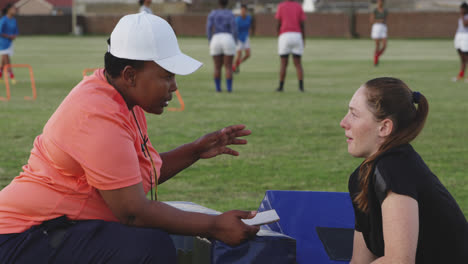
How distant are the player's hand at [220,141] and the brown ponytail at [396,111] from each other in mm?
983

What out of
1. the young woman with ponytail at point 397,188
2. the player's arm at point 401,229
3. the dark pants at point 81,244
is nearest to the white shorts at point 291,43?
the young woman with ponytail at point 397,188

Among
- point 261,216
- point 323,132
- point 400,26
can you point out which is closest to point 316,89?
point 323,132

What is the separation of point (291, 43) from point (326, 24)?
41.8 meters

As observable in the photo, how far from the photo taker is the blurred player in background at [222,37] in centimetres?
1455

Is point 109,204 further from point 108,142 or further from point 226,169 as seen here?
point 226,169

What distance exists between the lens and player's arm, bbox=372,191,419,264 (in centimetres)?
263

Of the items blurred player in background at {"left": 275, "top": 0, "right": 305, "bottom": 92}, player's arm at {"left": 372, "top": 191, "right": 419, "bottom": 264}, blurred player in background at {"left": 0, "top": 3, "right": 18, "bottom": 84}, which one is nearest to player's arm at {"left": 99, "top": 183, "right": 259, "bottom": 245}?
player's arm at {"left": 372, "top": 191, "right": 419, "bottom": 264}

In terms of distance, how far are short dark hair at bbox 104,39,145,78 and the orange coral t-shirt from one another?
1.8 inches

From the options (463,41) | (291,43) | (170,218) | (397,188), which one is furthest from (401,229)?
(463,41)

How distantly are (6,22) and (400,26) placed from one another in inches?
1545

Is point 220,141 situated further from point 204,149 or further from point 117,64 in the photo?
point 117,64

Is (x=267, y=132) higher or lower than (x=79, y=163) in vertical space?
lower

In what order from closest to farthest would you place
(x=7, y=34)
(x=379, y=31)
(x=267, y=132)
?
(x=267, y=132), (x=7, y=34), (x=379, y=31)

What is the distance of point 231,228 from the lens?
10.3 ft
